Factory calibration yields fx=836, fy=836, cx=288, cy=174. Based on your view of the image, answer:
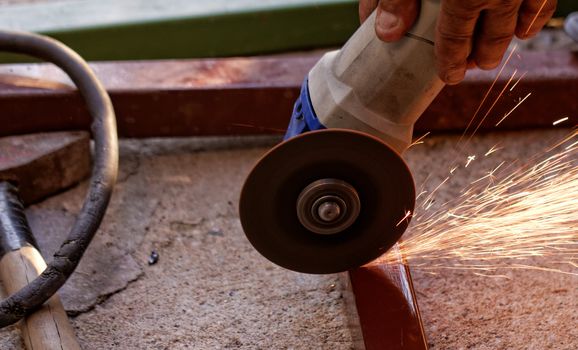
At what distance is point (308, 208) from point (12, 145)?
3.87 feet

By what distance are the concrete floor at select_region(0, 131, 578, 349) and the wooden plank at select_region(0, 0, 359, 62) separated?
68 centimetres

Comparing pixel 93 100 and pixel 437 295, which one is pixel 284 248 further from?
pixel 93 100

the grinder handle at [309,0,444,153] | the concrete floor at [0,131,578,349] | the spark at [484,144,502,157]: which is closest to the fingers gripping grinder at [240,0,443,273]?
the grinder handle at [309,0,444,153]

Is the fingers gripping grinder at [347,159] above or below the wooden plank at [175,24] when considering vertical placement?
below

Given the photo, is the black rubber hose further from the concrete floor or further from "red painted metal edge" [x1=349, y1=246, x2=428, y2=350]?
"red painted metal edge" [x1=349, y1=246, x2=428, y2=350]

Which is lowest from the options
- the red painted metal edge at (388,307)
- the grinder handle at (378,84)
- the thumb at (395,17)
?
the red painted metal edge at (388,307)

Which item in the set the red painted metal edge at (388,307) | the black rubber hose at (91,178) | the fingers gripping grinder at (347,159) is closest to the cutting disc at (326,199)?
the fingers gripping grinder at (347,159)

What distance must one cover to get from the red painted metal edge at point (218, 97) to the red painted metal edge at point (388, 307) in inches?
30.4

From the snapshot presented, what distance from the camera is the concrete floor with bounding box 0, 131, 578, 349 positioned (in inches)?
86.0

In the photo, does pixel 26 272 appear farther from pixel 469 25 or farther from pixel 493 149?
pixel 493 149

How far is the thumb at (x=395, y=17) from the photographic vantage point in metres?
1.73

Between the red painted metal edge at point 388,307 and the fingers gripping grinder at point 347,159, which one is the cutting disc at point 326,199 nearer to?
the fingers gripping grinder at point 347,159

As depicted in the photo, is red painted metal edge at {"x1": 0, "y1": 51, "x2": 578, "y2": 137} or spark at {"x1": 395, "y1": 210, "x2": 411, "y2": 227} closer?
spark at {"x1": 395, "y1": 210, "x2": 411, "y2": 227}

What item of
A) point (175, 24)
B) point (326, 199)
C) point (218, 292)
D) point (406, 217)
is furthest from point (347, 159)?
point (175, 24)
